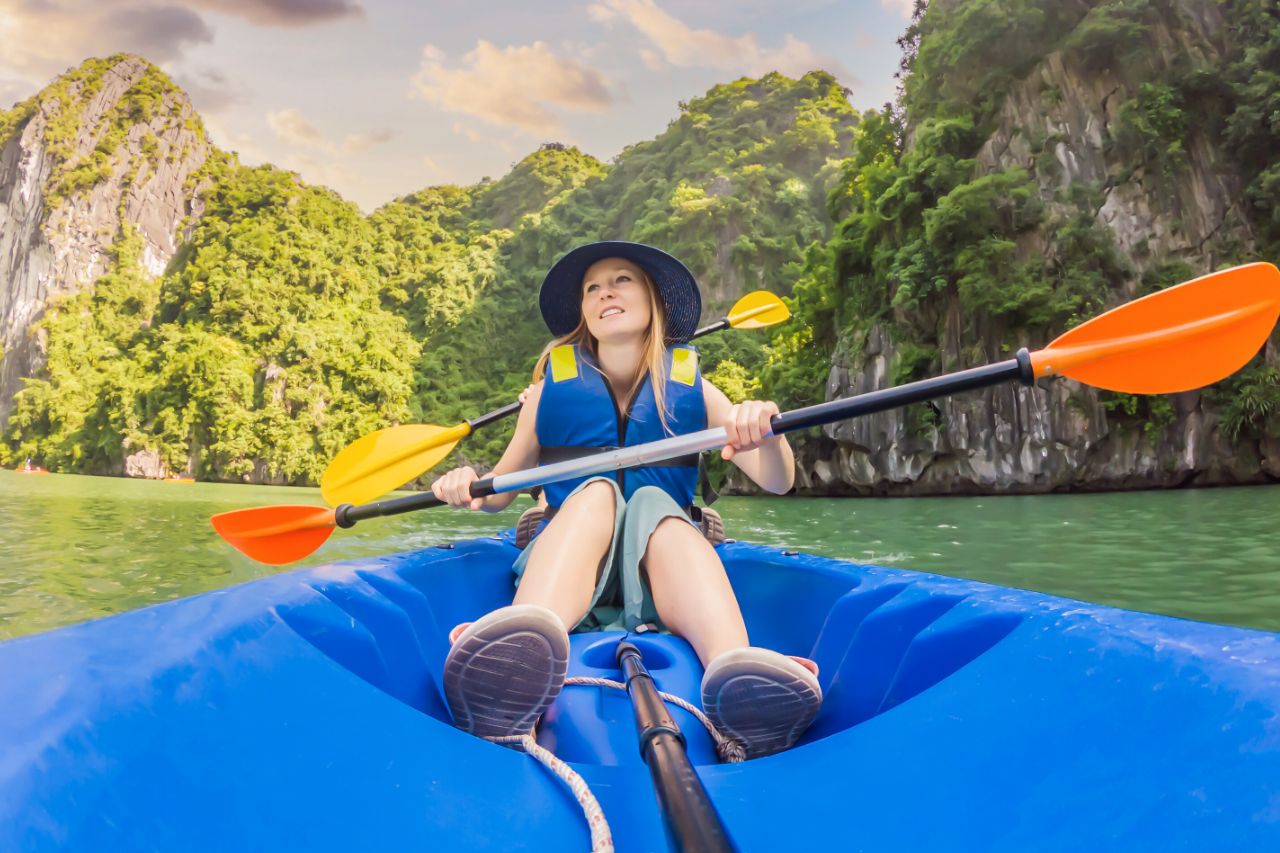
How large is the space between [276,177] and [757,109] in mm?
22854

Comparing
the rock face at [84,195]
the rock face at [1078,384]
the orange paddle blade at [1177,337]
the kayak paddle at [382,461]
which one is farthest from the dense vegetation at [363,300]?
the orange paddle blade at [1177,337]

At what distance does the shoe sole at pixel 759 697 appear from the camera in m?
0.94

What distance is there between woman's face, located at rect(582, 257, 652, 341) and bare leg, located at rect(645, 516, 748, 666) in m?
0.64

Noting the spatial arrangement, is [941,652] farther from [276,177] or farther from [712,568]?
[276,177]

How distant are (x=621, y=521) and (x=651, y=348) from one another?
0.56m

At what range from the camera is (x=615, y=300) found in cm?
187

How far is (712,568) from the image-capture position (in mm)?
1290

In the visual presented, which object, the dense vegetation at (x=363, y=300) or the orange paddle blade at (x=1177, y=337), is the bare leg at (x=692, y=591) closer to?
the orange paddle blade at (x=1177, y=337)

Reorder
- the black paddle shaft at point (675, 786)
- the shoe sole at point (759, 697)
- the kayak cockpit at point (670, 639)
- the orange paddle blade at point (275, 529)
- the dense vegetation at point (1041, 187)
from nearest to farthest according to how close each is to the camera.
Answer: the black paddle shaft at point (675, 786)
the shoe sole at point (759, 697)
the kayak cockpit at point (670, 639)
the orange paddle blade at point (275, 529)
the dense vegetation at point (1041, 187)

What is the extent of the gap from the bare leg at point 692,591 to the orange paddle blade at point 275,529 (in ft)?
3.57

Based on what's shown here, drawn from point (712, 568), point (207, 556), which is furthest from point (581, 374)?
point (207, 556)

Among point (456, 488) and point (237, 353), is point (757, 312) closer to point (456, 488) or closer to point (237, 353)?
point (456, 488)

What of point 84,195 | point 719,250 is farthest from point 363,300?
point 84,195

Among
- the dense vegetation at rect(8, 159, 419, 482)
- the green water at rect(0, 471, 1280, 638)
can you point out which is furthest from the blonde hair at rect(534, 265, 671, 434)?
the dense vegetation at rect(8, 159, 419, 482)
